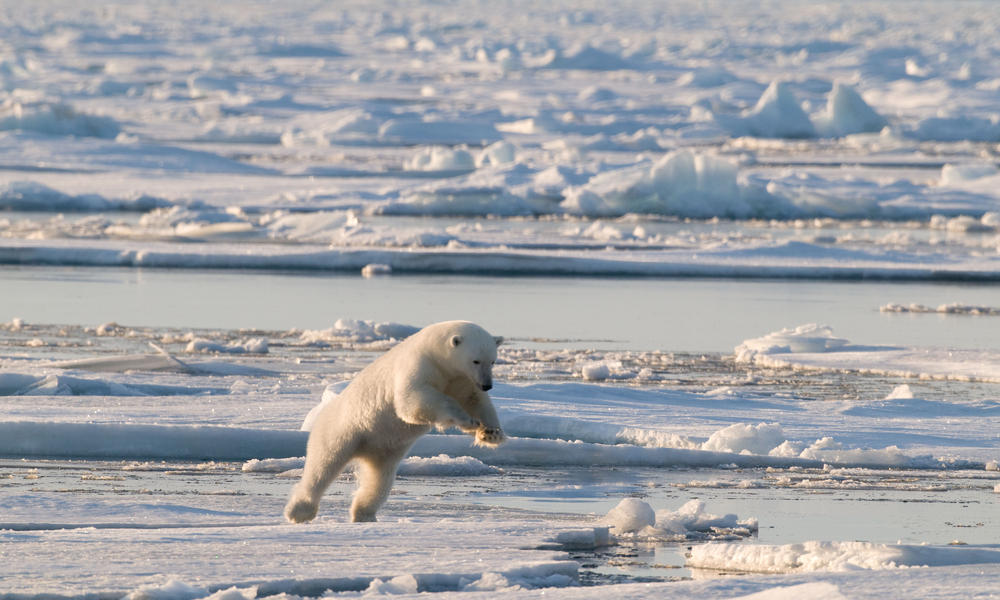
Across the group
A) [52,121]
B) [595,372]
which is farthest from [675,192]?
[52,121]

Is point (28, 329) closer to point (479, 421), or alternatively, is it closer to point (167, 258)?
point (167, 258)

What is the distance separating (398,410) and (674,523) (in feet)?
3.49

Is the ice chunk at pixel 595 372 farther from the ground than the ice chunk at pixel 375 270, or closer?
closer

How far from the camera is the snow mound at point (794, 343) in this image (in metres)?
10.3

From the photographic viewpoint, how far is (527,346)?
10672mm

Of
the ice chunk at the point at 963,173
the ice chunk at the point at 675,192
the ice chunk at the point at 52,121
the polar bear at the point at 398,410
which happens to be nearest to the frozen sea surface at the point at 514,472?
the polar bear at the point at 398,410

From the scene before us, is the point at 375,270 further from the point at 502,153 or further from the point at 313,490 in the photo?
the point at 502,153

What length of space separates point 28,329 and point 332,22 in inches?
3028

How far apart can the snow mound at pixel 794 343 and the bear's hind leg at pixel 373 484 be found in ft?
17.5

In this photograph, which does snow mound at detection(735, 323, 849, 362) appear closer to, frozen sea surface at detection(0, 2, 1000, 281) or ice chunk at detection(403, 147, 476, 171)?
frozen sea surface at detection(0, 2, 1000, 281)

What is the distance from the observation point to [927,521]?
5.60m

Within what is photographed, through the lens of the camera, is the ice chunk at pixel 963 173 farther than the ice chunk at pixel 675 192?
Yes

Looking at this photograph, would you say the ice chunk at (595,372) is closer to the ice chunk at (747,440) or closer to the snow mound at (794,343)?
the snow mound at (794,343)

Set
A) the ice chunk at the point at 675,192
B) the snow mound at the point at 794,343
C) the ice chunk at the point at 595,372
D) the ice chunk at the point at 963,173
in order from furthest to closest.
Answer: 1. the ice chunk at the point at 963,173
2. the ice chunk at the point at 675,192
3. the snow mound at the point at 794,343
4. the ice chunk at the point at 595,372
